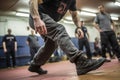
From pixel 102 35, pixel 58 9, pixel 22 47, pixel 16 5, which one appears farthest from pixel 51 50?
pixel 22 47

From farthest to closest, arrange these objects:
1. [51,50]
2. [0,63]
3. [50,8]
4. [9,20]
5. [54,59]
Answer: [9,20], [54,59], [0,63], [51,50], [50,8]

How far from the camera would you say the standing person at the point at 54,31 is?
215 cm

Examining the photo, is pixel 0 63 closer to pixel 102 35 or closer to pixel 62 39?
pixel 102 35

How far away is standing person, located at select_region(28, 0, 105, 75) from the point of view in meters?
2.15

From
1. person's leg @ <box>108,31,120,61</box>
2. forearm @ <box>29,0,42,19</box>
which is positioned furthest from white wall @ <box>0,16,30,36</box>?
forearm @ <box>29,0,42,19</box>

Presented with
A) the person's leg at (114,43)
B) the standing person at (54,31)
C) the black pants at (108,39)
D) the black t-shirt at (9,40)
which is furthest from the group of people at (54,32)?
the black t-shirt at (9,40)

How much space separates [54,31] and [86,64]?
52 cm

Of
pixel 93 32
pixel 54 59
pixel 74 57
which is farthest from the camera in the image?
pixel 93 32

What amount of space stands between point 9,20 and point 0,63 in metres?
3.65

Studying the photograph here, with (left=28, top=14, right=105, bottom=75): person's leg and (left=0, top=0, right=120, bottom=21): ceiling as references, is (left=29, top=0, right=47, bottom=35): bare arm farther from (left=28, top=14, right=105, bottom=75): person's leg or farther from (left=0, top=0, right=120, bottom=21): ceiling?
(left=0, top=0, right=120, bottom=21): ceiling

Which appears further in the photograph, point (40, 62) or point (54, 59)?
point (54, 59)

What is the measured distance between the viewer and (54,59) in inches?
454

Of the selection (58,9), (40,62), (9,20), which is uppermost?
(9,20)

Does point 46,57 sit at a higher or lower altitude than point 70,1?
lower
